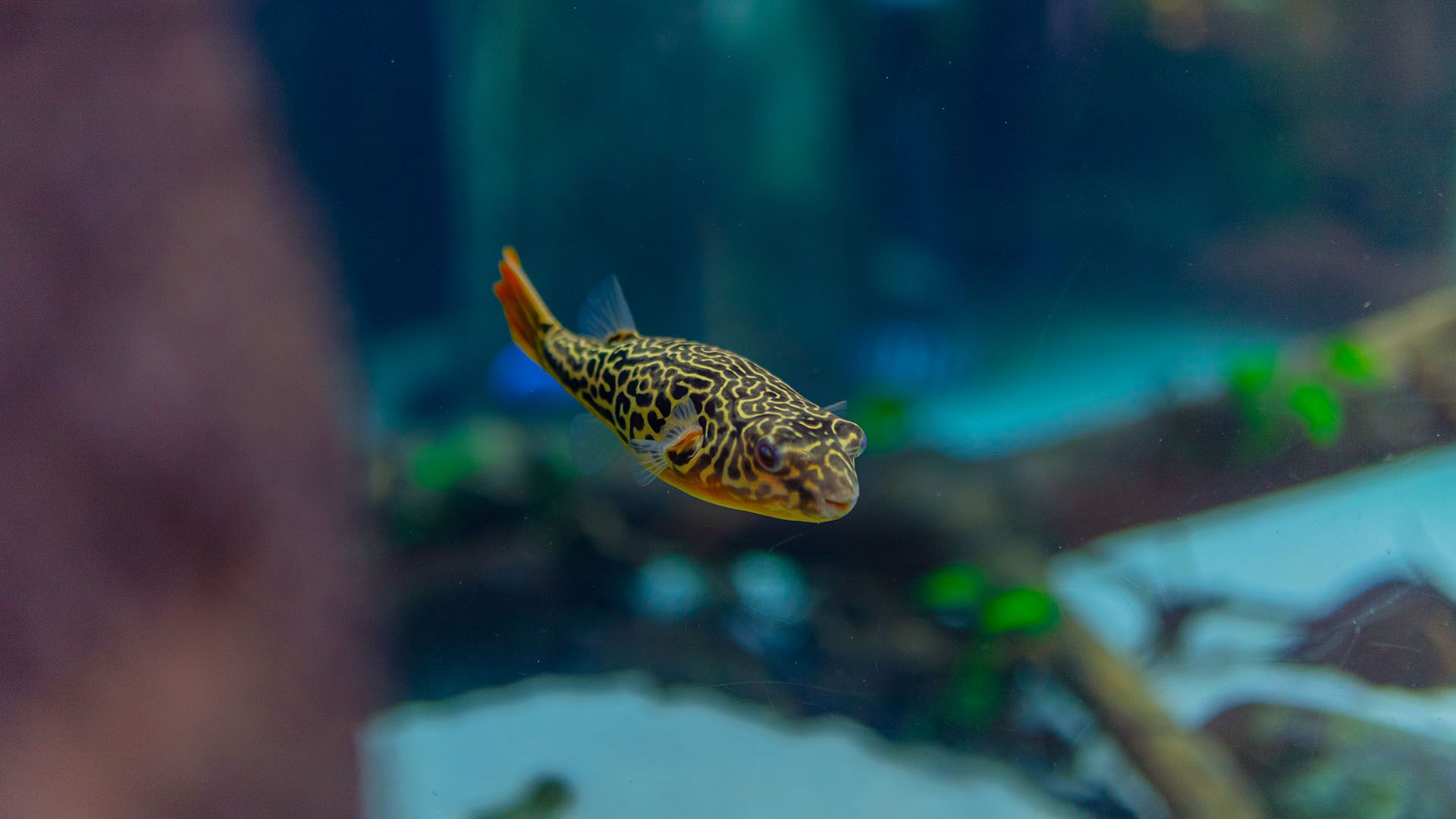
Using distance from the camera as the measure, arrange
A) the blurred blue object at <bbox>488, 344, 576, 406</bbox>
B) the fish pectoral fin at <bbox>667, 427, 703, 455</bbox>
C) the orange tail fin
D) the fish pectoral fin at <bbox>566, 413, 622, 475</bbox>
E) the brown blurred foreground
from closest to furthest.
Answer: the fish pectoral fin at <bbox>667, 427, 703, 455</bbox> → the fish pectoral fin at <bbox>566, 413, 622, 475</bbox> → the orange tail fin → the brown blurred foreground → the blurred blue object at <bbox>488, 344, 576, 406</bbox>

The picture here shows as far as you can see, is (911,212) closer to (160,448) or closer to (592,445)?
(592,445)

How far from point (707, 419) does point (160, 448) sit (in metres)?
2.28

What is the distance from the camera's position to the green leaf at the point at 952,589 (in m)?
2.66

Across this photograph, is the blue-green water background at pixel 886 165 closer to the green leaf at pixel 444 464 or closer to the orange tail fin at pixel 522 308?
the green leaf at pixel 444 464

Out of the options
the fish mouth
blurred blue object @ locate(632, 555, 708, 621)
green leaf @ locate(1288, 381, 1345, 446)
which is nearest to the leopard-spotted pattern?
the fish mouth

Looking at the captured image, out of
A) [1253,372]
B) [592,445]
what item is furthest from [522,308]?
[1253,372]

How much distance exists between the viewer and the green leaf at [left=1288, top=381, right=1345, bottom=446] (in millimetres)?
2688

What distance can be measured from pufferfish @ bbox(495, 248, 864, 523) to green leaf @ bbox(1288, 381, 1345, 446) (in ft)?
7.48

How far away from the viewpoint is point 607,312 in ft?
5.87

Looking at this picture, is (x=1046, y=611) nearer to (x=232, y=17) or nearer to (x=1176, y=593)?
(x=1176, y=593)

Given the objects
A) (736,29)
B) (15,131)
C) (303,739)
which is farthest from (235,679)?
(736,29)

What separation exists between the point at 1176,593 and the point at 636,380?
2.26 metres

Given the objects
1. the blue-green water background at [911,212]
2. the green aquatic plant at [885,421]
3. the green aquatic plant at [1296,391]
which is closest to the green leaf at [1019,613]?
the blue-green water background at [911,212]

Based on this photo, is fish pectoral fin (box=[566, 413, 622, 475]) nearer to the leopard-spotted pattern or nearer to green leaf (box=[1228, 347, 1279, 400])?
→ the leopard-spotted pattern
